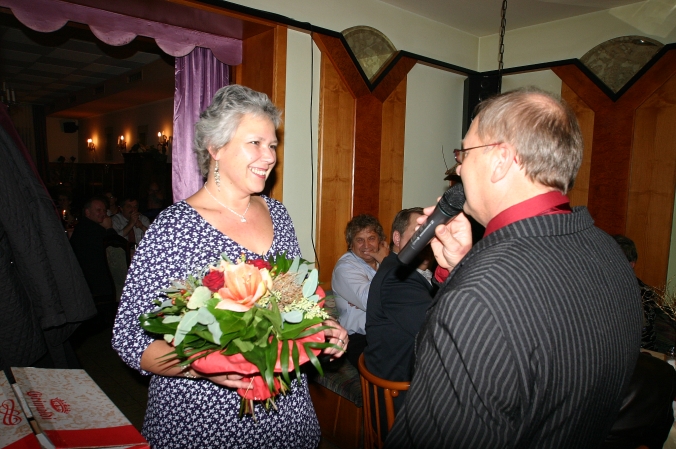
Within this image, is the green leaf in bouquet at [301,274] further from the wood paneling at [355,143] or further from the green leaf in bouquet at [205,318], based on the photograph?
the wood paneling at [355,143]

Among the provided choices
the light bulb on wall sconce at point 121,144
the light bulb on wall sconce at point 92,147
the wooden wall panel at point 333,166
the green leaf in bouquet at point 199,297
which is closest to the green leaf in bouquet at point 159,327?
the green leaf in bouquet at point 199,297

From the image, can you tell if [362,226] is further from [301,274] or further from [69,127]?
[69,127]

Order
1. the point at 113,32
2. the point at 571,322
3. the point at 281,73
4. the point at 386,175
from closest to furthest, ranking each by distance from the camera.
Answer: the point at 571,322
the point at 113,32
the point at 281,73
the point at 386,175

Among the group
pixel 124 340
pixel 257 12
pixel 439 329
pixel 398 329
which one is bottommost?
pixel 398 329

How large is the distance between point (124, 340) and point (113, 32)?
2.75 metres

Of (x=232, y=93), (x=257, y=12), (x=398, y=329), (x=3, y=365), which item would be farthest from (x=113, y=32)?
(x=398, y=329)

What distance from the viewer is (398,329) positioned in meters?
2.30

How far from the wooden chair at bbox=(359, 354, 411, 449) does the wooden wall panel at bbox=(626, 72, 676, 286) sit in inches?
139

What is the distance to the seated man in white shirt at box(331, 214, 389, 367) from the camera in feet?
11.0

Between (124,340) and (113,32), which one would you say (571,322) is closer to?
(124,340)

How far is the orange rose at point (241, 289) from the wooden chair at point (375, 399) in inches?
44.3

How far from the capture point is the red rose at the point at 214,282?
125 centimetres

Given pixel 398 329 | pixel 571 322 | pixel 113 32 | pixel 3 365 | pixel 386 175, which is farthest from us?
pixel 386 175

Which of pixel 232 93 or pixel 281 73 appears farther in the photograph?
pixel 281 73
